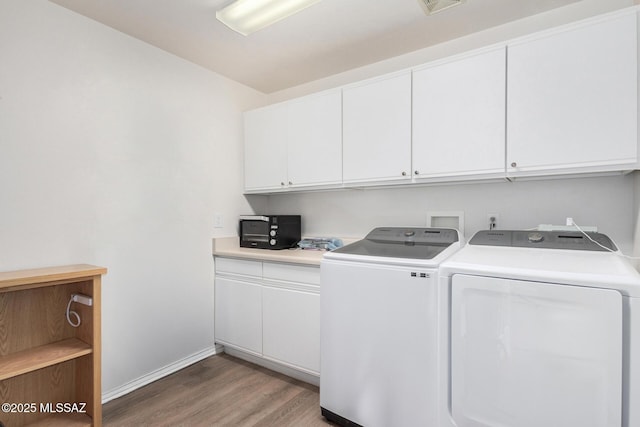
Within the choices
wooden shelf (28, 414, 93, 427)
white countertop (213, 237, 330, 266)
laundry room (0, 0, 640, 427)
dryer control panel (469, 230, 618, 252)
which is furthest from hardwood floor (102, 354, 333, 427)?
dryer control panel (469, 230, 618, 252)

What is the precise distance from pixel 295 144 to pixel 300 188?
1.17 feet

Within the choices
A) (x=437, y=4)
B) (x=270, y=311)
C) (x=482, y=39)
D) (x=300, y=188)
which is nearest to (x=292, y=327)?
(x=270, y=311)

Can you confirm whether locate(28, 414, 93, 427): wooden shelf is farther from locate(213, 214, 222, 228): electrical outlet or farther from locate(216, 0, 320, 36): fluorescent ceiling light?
locate(216, 0, 320, 36): fluorescent ceiling light

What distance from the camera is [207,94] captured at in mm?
2672

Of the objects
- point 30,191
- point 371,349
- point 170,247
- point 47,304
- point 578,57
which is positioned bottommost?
point 371,349

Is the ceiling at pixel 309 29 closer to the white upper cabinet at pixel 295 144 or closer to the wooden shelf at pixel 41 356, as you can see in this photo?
the white upper cabinet at pixel 295 144

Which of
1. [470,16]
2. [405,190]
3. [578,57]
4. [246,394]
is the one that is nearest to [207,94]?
[405,190]

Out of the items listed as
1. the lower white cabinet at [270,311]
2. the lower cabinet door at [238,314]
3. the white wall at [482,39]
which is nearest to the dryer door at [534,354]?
the lower white cabinet at [270,311]

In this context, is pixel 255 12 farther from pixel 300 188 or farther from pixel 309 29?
pixel 300 188

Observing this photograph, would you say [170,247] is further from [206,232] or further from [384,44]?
[384,44]

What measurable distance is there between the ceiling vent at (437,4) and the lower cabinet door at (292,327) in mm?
1836

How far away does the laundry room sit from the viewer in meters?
1.47

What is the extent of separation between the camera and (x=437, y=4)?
70.6 inches

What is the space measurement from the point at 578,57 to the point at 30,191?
2.89 metres
